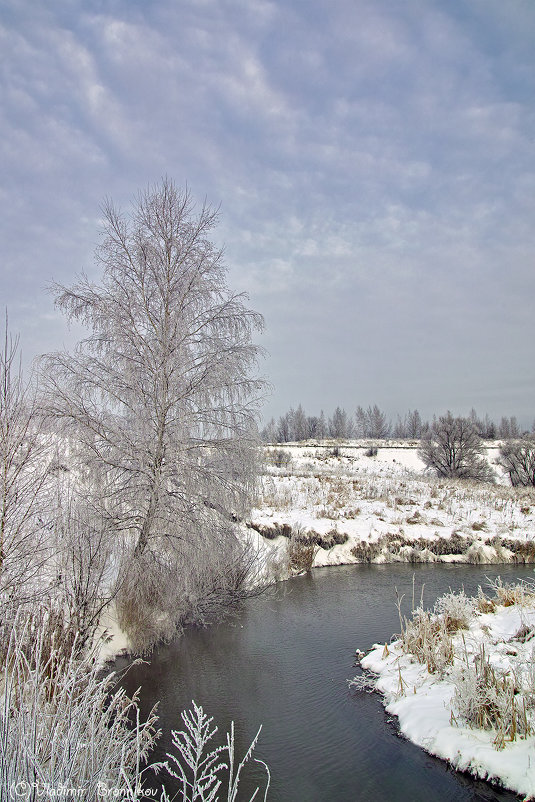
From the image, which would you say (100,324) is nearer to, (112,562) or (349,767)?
(112,562)

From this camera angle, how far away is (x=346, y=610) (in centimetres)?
1113

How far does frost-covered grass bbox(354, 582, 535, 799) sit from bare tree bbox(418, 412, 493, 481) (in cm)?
2509

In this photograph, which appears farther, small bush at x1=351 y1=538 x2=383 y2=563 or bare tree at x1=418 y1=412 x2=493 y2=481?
bare tree at x1=418 y1=412 x2=493 y2=481

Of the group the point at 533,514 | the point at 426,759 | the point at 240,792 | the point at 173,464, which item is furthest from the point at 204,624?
the point at 533,514

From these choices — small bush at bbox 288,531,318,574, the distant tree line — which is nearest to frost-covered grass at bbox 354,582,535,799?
small bush at bbox 288,531,318,574

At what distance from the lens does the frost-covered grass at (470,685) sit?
513 cm

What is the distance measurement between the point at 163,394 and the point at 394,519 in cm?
1404

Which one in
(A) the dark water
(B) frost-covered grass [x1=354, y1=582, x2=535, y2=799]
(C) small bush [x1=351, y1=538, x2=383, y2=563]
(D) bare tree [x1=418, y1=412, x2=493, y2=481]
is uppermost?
(D) bare tree [x1=418, y1=412, x2=493, y2=481]

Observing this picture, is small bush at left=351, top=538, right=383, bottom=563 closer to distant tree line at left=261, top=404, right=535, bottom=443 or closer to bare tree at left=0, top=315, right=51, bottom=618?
bare tree at left=0, top=315, right=51, bottom=618

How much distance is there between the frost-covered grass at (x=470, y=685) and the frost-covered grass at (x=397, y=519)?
18.1 ft

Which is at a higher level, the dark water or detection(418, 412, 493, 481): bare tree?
detection(418, 412, 493, 481): bare tree

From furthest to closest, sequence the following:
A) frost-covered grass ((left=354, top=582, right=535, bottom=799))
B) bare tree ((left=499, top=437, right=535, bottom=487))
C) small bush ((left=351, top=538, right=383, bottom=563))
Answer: bare tree ((left=499, top=437, right=535, bottom=487))
small bush ((left=351, top=538, right=383, bottom=563))
frost-covered grass ((left=354, top=582, right=535, bottom=799))

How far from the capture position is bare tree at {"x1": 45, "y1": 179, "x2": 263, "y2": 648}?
8.34 m

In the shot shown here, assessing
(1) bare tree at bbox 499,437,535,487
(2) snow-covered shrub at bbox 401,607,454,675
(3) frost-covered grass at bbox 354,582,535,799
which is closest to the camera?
(3) frost-covered grass at bbox 354,582,535,799
